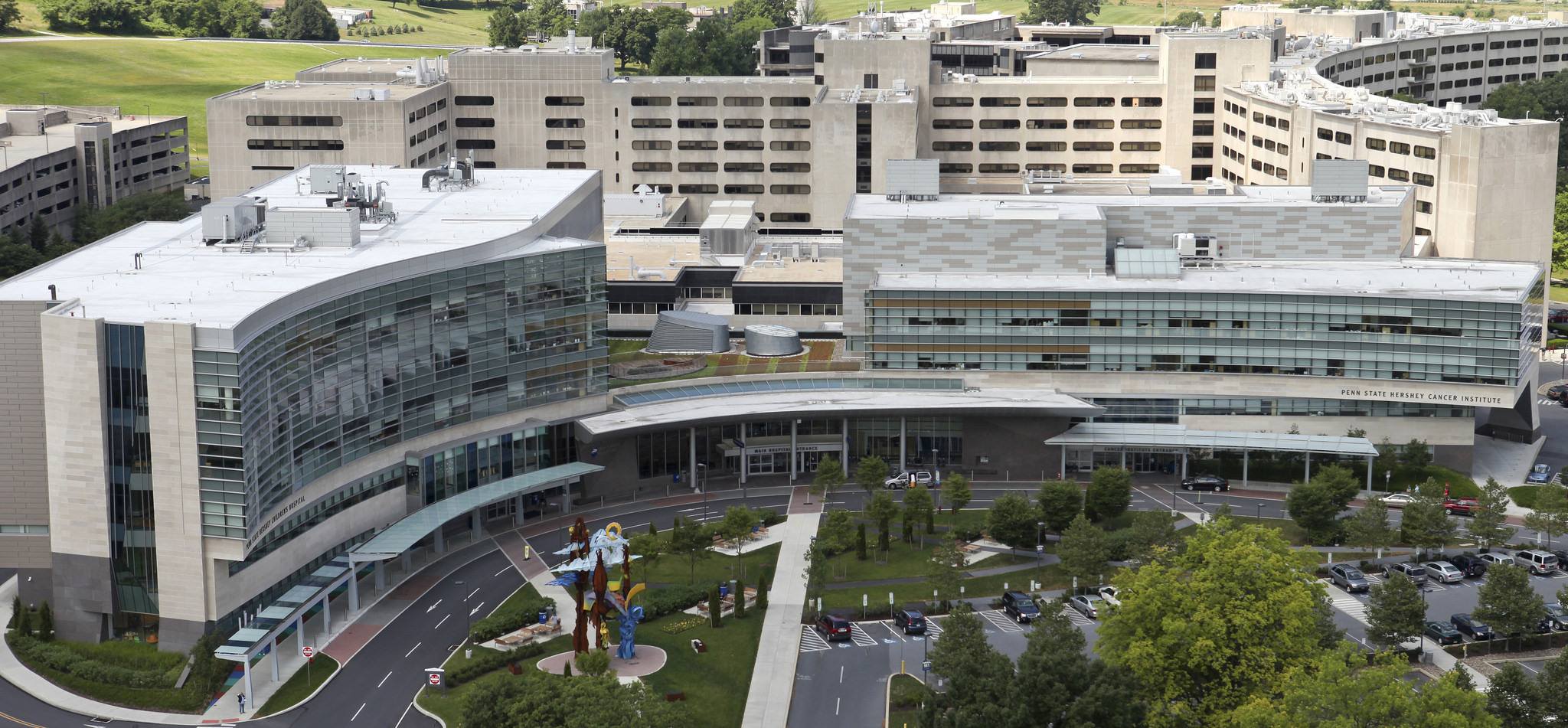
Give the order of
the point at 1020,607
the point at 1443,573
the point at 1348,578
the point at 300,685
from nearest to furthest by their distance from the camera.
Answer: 1. the point at 300,685
2. the point at 1020,607
3. the point at 1348,578
4. the point at 1443,573

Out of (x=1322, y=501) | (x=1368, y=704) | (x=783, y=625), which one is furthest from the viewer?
(x=1322, y=501)

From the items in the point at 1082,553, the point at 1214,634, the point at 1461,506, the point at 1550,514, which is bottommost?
the point at 1461,506

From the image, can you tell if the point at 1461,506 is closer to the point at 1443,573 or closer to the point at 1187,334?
the point at 1443,573

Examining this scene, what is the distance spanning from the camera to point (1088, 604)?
430 ft

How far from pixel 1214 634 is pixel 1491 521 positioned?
4605 cm

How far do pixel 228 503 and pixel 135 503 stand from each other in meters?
7.35

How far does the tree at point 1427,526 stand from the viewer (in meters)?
139

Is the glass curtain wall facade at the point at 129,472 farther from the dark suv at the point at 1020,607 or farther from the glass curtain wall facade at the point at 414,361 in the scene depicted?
the dark suv at the point at 1020,607

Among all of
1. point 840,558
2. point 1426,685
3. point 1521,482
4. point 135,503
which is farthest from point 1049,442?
point 135,503

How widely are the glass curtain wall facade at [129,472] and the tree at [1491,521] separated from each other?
331 feet

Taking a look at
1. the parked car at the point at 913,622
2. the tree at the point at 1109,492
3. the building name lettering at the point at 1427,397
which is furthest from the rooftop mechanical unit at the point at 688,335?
the building name lettering at the point at 1427,397

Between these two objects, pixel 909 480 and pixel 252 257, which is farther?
pixel 909 480

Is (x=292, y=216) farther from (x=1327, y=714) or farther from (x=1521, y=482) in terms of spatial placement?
(x=1521, y=482)

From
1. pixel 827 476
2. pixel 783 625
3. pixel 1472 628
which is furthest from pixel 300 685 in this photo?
pixel 1472 628
